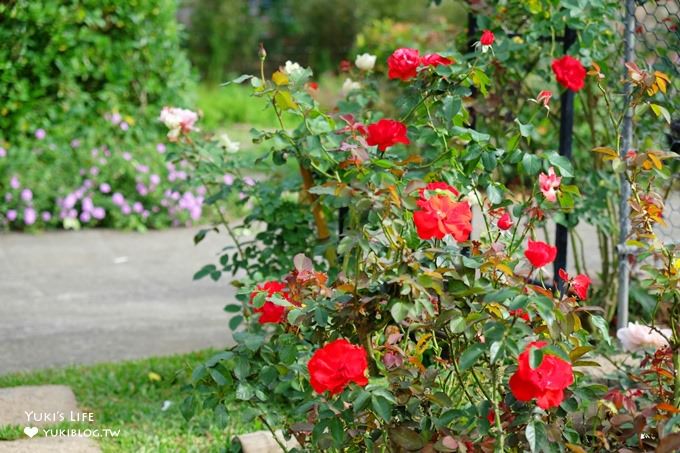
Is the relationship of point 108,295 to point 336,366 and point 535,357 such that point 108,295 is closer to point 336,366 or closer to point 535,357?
point 336,366

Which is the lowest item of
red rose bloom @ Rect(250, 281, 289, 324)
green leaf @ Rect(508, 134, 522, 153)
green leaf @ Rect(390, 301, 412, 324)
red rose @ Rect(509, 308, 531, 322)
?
red rose bloom @ Rect(250, 281, 289, 324)

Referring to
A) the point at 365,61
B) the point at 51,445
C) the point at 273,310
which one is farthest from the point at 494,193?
the point at 51,445

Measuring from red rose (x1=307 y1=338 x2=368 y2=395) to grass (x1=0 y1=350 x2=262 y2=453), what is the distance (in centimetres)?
91

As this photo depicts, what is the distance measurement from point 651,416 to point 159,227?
4.59 m

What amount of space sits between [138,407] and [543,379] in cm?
197

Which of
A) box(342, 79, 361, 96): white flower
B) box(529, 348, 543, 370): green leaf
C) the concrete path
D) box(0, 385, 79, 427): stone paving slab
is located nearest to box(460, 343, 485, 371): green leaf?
box(529, 348, 543, 370): green leaf

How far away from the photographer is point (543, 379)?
1.87 metres

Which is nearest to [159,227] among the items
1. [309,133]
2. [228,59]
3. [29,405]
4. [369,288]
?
[29,405]

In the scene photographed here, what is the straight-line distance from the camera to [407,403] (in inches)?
83.4

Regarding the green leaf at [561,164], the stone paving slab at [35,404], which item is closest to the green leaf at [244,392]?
the green leaf at [561,164]

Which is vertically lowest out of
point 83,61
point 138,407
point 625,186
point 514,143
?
point 138,407

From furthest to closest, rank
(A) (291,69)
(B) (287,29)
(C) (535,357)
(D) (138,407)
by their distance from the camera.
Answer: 1. (B) (287,29)
2. (D) (138,407)
3. (A) (291,69)
4. (C) (535,357)

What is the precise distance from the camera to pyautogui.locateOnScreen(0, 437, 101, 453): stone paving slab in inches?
111

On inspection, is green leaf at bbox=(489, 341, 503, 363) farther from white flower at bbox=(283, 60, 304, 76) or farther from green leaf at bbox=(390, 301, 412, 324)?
white flower at bbox=(283, 60, 304, 76)
